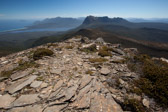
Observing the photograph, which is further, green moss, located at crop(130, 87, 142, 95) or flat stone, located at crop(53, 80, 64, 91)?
flat stone, located at crop(53, 80, 64, 91)

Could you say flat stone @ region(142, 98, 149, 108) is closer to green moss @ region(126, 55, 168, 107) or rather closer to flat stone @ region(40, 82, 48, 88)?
green moss @ region(126, 55, 168, 107)

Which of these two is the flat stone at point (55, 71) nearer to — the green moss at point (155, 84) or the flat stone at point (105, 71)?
the flat stone at point (105, 71)

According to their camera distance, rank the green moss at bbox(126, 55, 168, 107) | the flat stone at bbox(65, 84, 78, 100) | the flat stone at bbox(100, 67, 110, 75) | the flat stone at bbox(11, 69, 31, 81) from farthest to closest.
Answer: the flat stone at bbox(100, 67, 110, 75)
the flat stone at bbox(11, 69, 31, 81)
the green moss at bbox(126, 55, 168, 107)
the flat stone at bbox(65, 84, 78, 100)

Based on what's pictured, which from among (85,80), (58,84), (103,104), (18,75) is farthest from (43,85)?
(103,104)

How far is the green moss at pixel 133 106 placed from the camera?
14.6ft

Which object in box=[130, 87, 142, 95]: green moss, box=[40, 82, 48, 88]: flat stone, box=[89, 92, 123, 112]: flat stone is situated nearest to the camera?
box=[89, 92, 123, 112]: flat stone

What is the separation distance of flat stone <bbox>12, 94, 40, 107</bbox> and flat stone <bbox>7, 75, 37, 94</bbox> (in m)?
0.94

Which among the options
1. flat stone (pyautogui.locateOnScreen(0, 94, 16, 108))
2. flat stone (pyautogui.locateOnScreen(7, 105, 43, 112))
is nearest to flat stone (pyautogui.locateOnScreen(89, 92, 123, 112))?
flat stone (pyautogui.locateOnScreen(7, 105, 43, 112))

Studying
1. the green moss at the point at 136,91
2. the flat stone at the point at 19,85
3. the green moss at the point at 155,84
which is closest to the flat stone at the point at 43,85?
the flat stone at the point at 19,85

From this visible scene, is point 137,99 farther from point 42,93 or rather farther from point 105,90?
point 42,93

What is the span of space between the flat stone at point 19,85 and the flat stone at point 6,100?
0.35 meters

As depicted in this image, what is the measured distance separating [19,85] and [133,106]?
22.3ft

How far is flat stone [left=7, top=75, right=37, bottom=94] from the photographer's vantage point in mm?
5532

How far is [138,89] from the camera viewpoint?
5535 millimetres
